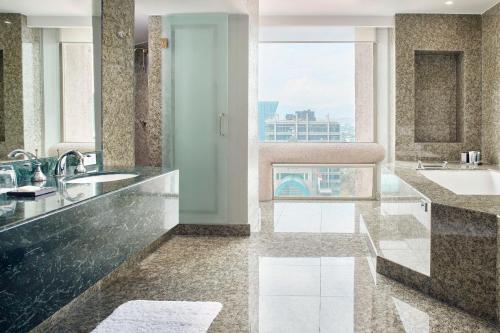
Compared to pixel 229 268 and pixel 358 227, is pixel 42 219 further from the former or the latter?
pixel 358 227

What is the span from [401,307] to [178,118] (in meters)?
2.57

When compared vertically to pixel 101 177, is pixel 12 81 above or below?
above

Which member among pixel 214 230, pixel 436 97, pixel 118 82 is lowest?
pixel 214 230

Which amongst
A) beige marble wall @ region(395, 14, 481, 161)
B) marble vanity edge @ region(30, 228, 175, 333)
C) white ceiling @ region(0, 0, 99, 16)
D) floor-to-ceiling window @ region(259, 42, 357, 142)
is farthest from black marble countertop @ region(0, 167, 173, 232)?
floor-to-ceiling window @ region(259, 42, 357, 142)

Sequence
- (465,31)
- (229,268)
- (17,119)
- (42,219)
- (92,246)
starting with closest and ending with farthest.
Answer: (42,219)
(92,246)
(17,119)
(229,268)
(465,31)

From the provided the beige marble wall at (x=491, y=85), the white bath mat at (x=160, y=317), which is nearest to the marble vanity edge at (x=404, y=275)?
the white bath mat at (x=160, y=317)

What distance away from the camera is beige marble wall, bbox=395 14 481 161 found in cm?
551

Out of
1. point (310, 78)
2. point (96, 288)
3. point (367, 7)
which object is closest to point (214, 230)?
point (96, 288)

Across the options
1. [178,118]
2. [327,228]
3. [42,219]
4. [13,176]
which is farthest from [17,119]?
[327,228]

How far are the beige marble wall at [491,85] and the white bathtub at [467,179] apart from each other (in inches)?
19.1

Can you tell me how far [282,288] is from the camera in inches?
117

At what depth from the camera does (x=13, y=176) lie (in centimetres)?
206

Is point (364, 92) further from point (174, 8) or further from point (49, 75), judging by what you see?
point (49, 75)

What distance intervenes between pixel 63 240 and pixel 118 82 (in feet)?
5.89
